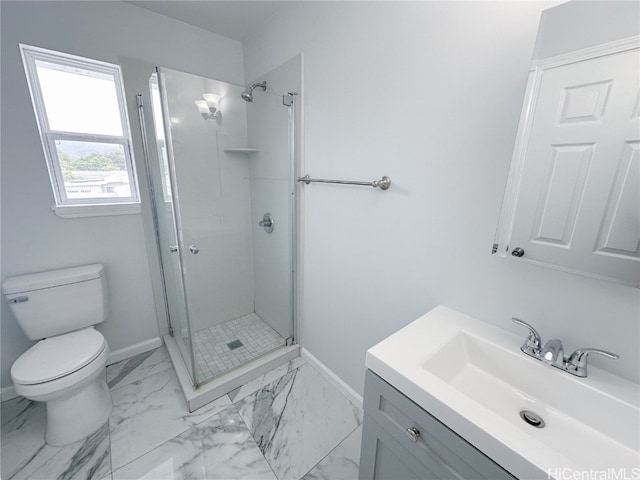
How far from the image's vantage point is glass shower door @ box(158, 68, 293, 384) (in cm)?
164

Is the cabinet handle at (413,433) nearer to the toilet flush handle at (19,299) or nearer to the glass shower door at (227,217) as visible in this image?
the glass shower door at (227,217)

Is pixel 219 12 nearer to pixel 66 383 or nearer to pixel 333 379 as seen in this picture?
pixel 66 383

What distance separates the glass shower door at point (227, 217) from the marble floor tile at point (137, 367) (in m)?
0.26

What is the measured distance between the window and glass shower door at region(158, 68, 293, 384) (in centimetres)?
54

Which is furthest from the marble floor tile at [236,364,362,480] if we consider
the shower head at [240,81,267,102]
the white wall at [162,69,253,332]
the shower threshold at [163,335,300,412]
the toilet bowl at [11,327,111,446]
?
the shower head at [240,81,267,102]

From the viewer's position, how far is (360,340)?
1.61m

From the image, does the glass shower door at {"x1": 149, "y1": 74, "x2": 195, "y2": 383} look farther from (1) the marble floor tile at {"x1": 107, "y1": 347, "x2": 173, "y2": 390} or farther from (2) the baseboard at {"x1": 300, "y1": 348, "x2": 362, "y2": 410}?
(2) the baseboard at {"x1": 300, "y1": 348, "x2": 362, "y2": 410}

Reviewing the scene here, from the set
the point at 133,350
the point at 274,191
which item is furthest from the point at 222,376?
the point at 274,191

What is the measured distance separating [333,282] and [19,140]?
2003 mm

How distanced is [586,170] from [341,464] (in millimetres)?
1635

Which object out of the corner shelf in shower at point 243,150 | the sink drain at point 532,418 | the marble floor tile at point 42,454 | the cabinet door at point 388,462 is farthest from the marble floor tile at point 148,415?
the corner shelf in shower at point 243,150

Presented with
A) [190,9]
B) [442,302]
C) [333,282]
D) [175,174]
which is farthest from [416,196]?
[190,9]

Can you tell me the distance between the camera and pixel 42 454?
137 cm

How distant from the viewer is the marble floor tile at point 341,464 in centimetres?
131
